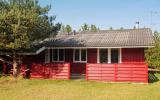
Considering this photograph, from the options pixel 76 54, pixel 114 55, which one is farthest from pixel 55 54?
pixel 114 55

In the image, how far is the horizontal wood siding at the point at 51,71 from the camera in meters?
20.9

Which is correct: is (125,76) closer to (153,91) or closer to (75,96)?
(153,91)

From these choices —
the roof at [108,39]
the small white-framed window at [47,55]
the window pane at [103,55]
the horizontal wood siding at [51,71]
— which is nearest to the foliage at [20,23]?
the horizontal wood siding at [51,71]

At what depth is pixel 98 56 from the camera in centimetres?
2444

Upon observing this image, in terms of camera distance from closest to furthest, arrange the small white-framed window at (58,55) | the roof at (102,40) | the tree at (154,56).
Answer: the roof at (102,40) → the small white-framed window at (58,55) → the tree at (154,56)

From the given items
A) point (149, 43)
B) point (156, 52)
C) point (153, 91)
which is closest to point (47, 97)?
point (153, 91)

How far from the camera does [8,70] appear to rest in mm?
24469

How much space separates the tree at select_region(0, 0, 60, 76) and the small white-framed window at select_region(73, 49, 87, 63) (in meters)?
5.38

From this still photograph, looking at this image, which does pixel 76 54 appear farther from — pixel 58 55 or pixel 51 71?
pixel 51 71

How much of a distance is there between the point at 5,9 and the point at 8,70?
6.72 metres

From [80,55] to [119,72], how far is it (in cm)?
609

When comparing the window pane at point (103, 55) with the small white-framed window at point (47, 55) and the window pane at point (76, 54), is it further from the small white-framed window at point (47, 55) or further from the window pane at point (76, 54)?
the small white-framed window at point (47, 55)

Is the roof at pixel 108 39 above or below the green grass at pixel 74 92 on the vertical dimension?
above

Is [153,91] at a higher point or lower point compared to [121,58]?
lower
